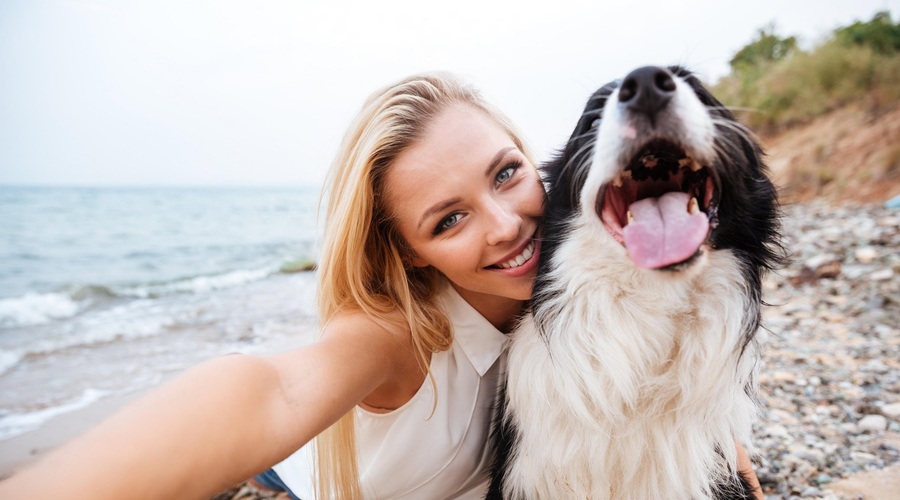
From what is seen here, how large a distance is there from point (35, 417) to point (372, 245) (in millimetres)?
3509

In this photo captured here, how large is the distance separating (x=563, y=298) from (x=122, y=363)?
5199mm

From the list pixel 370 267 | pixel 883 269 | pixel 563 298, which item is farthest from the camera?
pixel 883 269

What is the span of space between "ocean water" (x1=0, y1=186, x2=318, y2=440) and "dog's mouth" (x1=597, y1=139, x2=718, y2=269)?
1.40 meters

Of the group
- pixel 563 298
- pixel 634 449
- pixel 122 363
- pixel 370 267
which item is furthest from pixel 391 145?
pixel 122 363

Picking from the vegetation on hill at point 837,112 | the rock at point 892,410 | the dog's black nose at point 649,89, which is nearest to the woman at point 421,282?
the dog's black nose at point 649,89

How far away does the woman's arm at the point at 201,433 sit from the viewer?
3.22 feet

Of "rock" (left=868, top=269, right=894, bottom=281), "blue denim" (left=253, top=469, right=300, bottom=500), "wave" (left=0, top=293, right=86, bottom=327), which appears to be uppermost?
"rock" (left=868, top=269, right=894, bottom=281)

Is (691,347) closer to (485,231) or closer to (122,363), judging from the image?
(485,231)

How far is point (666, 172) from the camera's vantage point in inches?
62.0

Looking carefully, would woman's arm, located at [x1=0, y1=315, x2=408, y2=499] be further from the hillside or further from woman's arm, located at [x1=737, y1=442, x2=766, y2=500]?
the hillside

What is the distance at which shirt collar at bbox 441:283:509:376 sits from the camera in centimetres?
209

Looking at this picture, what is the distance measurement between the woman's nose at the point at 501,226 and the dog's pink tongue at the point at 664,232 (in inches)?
18.2

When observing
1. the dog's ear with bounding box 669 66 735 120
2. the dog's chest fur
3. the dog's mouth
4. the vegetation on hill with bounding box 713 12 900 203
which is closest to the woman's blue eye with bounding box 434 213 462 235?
the dog's chest fur

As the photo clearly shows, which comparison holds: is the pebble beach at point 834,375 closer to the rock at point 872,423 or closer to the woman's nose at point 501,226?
the rock at point 872,423
